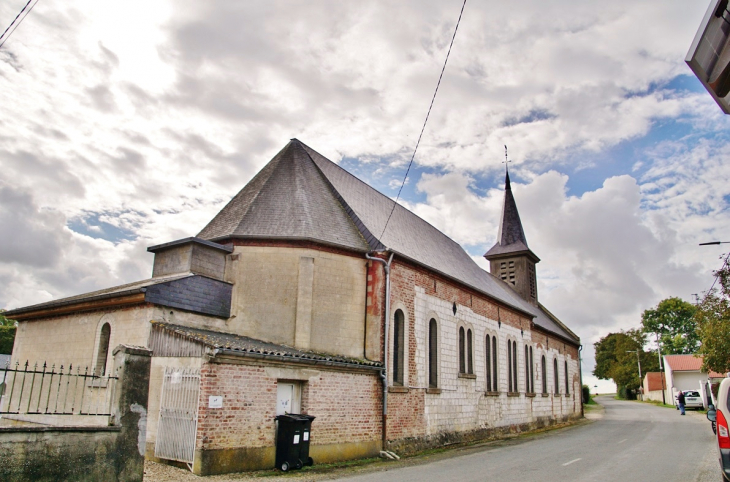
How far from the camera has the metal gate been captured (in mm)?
11071

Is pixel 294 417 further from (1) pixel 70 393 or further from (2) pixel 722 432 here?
(2) pixel 722 432

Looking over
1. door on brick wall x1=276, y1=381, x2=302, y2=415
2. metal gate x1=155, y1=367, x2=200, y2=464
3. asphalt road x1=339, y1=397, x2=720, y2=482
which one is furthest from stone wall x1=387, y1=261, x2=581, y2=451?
metal gate x1=155, y1=367, x2=200, y2=464

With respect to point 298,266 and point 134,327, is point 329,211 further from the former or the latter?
point 134,327

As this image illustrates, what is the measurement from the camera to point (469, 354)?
70.8 feet

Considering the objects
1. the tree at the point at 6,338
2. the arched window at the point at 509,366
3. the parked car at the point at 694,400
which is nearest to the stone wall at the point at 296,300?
the arched window at the point at 509,366

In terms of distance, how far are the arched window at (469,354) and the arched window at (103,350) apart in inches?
518

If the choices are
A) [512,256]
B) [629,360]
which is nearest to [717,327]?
[512,256]

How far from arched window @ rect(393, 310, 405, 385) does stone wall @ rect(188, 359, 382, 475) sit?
1415 mm

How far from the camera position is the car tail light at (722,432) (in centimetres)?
854

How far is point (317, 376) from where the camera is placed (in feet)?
44.4

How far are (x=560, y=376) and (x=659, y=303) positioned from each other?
151 ft

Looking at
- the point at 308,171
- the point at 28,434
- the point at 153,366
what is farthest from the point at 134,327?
the point at 308,171

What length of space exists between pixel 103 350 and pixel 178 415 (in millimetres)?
4007

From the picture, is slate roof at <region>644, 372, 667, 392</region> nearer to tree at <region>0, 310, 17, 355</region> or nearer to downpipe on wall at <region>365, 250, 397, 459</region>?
downpipe on wall at <region>365, 250, 397, 459</region>
